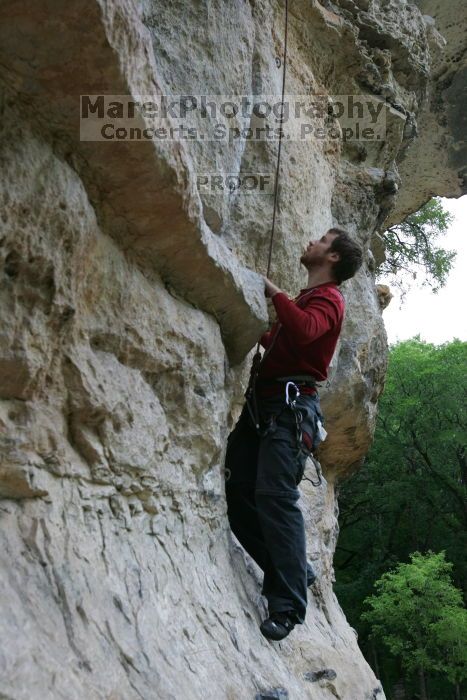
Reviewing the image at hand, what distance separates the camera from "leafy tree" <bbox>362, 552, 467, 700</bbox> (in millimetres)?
13047

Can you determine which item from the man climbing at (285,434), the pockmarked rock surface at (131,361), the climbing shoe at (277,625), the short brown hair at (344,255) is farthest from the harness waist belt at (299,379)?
the climbing shoe at (277,625)

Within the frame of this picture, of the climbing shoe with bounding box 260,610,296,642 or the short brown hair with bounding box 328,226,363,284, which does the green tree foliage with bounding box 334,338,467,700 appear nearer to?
the short brown hair with bounding box 328,226,363,284

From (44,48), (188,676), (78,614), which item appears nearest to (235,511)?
(188,676)

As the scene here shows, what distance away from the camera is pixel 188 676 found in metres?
2.86

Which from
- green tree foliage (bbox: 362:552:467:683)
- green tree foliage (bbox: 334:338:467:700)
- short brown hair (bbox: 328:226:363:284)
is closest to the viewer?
short brown hair (bbox: 328:226:363:284)

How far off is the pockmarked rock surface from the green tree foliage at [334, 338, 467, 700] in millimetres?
14365

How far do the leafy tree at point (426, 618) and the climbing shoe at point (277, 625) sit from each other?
10402 mm

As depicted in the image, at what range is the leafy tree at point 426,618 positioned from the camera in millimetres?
13047

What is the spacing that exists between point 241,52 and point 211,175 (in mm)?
929

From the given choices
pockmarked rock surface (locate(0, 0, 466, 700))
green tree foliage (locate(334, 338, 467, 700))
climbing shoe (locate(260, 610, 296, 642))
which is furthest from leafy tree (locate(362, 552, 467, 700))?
climbing shoe (locate(260, 610, 296, 642))

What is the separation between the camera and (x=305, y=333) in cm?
386

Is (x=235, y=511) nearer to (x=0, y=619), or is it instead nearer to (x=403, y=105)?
(x=0, y=619)

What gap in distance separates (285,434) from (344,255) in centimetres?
119

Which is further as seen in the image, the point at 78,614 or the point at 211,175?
the point at 211,175
